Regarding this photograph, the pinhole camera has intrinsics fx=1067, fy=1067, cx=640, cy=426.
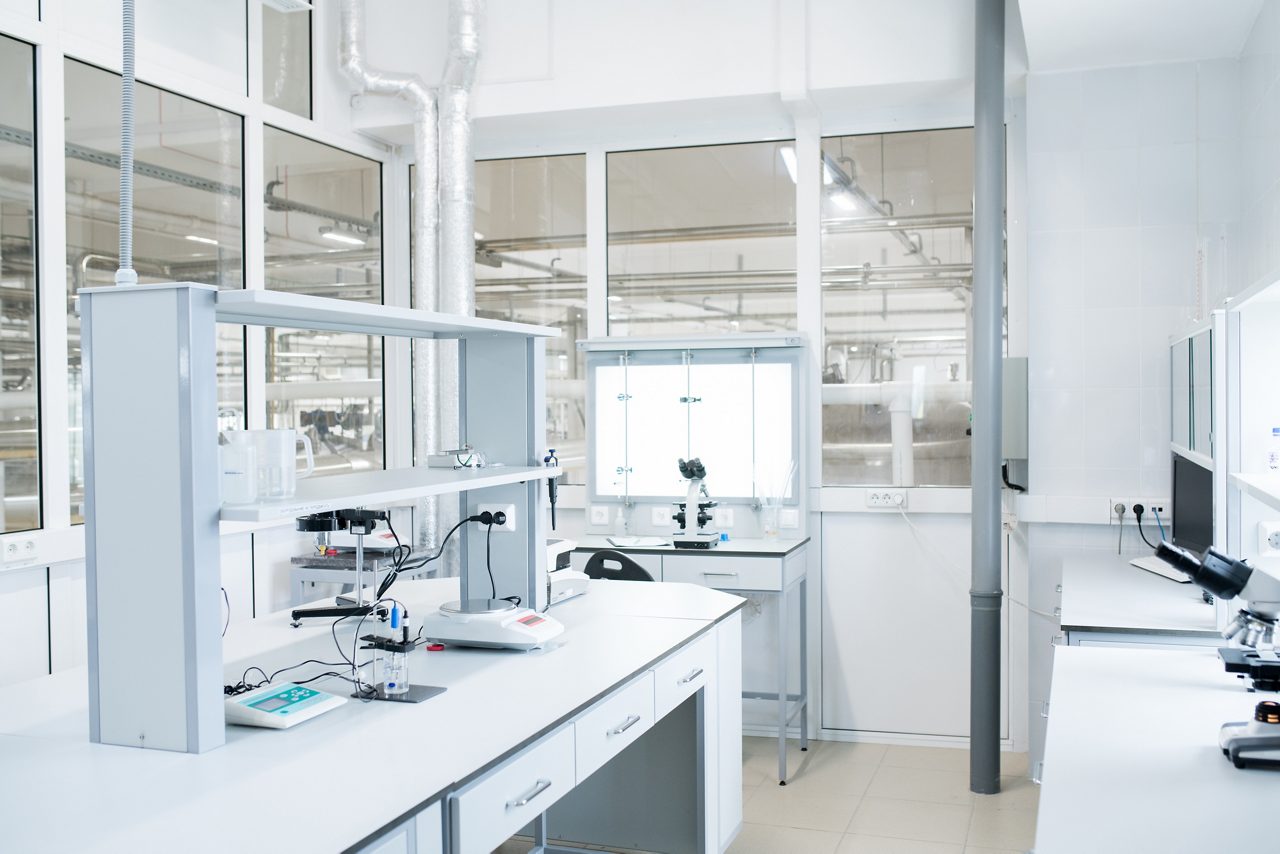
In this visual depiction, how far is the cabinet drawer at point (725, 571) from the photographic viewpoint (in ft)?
13.9

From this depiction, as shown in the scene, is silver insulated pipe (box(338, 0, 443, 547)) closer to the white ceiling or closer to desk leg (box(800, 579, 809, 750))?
desk leg (box(800, 579, 809, 750))

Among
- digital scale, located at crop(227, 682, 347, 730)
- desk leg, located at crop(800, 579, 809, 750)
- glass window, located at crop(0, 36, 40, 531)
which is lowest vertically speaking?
desk leg, located at crop(800, 579, 809, 750)

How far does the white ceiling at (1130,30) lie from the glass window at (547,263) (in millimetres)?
2199

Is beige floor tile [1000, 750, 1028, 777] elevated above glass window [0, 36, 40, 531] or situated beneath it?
situated beneath

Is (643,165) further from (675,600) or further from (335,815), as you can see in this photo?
(335,815)

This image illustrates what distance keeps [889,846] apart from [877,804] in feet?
1.33

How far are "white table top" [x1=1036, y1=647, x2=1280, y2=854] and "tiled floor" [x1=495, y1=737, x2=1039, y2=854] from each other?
1.34 m

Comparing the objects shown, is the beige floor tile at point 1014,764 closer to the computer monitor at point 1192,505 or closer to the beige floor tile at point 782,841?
the beige floor tile at point 782,841

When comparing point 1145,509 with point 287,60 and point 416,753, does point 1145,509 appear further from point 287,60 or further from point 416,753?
point 287,60

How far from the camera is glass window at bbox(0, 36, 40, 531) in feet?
11.2

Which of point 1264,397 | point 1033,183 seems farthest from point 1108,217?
point 1264,397

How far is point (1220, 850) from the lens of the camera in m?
1.43

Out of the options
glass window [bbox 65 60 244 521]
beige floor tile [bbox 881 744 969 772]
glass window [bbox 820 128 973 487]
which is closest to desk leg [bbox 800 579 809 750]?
beige floor tile [bbox 881 744 969 772]

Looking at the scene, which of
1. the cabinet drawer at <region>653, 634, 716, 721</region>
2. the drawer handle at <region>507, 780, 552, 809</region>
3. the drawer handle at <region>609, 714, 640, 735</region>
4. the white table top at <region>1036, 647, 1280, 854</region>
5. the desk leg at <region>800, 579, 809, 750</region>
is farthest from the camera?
the desk leg at <region>800, 579, 809, 750</region>
